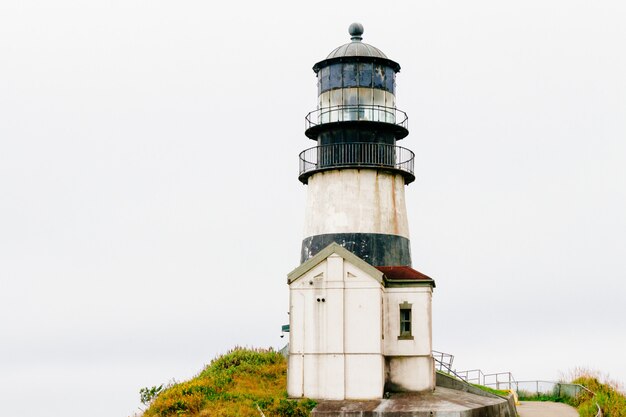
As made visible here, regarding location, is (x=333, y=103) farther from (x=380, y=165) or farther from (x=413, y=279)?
(x=413, y=279)

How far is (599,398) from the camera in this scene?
104 ft

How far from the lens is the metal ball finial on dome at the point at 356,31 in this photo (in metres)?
33.8

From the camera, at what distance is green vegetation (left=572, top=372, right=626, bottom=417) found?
3023 cm

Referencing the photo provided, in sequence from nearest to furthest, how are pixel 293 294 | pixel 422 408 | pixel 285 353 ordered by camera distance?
pixel 422 408 < pixel 293 294 < pixel 285 353

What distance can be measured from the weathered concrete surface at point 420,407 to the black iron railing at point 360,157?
7.12m

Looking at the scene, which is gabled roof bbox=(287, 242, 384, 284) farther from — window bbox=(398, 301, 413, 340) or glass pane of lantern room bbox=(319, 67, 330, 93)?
glass pane of lantern room bbox=(319, 67, 330, 93)

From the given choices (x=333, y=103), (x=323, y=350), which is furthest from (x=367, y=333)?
(x=333, y=103)

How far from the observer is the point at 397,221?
106 ft

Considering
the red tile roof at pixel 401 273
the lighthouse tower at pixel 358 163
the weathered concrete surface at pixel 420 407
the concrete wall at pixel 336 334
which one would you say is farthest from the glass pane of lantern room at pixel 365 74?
the weathered concrete surface at pixel 420 407

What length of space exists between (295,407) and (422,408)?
315 cm

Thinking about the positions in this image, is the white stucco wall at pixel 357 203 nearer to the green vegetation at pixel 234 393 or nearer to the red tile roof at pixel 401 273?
the red tile roof at pixel 401 273

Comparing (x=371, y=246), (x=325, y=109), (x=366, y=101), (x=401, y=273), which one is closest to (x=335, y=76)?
(x=325, y=109)

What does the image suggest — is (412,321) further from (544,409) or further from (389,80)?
(389,80)

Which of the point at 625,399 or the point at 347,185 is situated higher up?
the point at 347,185
